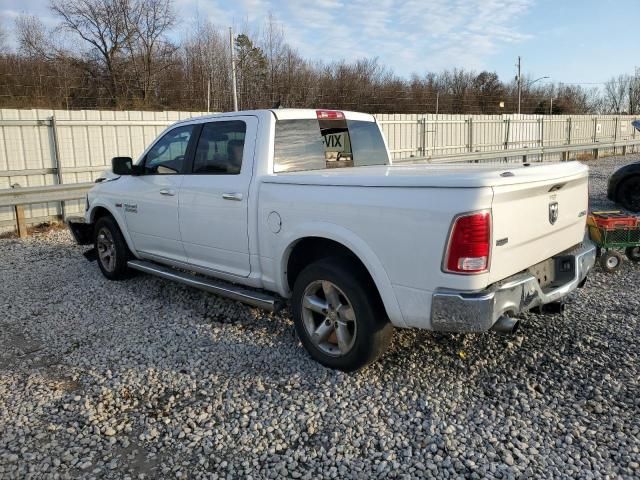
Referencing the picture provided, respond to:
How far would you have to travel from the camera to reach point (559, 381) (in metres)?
3.62

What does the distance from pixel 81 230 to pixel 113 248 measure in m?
0.79

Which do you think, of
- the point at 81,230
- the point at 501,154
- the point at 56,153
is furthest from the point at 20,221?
the point at 501,154

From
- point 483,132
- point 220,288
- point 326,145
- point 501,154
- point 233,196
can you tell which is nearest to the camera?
point 233,196

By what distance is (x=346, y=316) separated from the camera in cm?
375

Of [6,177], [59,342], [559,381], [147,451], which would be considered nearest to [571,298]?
[559,381]

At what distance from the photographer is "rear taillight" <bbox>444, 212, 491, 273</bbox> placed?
9.73ft

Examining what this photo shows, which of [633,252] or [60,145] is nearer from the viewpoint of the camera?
[633,252]

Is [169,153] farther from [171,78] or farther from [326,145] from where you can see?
[171,78]

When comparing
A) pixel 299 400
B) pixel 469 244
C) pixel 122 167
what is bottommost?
pixel 299 400

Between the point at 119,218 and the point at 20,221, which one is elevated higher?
the point at 119,218

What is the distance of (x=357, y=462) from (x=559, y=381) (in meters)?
1.63

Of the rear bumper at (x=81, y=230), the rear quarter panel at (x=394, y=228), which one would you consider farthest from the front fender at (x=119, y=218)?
the rear quarter panel at (x=394, y=228)

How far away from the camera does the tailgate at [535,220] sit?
3108mm

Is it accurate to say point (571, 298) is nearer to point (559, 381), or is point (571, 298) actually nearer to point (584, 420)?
point (559, 381)
